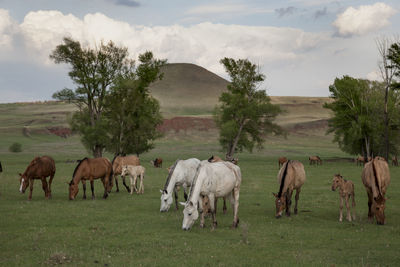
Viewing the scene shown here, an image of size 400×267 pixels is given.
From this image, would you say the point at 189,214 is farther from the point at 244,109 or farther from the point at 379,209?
the point at 244,109

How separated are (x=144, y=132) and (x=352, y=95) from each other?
3045 cm

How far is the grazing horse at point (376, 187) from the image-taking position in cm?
1578

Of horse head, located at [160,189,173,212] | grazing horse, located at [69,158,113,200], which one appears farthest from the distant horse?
horse head, located at [160,189,173,212]

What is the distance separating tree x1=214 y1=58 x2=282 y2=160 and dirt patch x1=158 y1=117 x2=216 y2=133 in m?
71.5

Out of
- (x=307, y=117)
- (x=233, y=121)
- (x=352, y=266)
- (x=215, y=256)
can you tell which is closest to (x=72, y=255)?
(x=215, y=256)

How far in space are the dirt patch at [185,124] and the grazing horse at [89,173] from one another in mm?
112102

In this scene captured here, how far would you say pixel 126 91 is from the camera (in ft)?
181

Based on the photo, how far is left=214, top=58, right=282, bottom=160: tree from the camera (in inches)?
2473

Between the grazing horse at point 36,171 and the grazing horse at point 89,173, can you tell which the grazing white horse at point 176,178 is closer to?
the grazing horse at point 89,173

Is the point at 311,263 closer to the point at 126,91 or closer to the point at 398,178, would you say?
the point at 398,178

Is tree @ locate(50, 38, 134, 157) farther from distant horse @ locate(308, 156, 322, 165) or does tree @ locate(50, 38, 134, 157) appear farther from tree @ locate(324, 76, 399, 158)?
tree @ locate(324, 76, 399, 158)

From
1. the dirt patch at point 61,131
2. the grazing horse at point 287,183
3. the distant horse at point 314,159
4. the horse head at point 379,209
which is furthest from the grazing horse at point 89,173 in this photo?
the dirt patch at point 61,131

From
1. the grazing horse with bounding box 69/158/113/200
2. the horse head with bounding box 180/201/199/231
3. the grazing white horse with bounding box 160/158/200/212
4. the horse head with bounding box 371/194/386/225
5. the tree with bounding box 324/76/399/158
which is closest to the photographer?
the horse head with bounding box 180/201/199/231

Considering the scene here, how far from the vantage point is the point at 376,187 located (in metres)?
16.1
